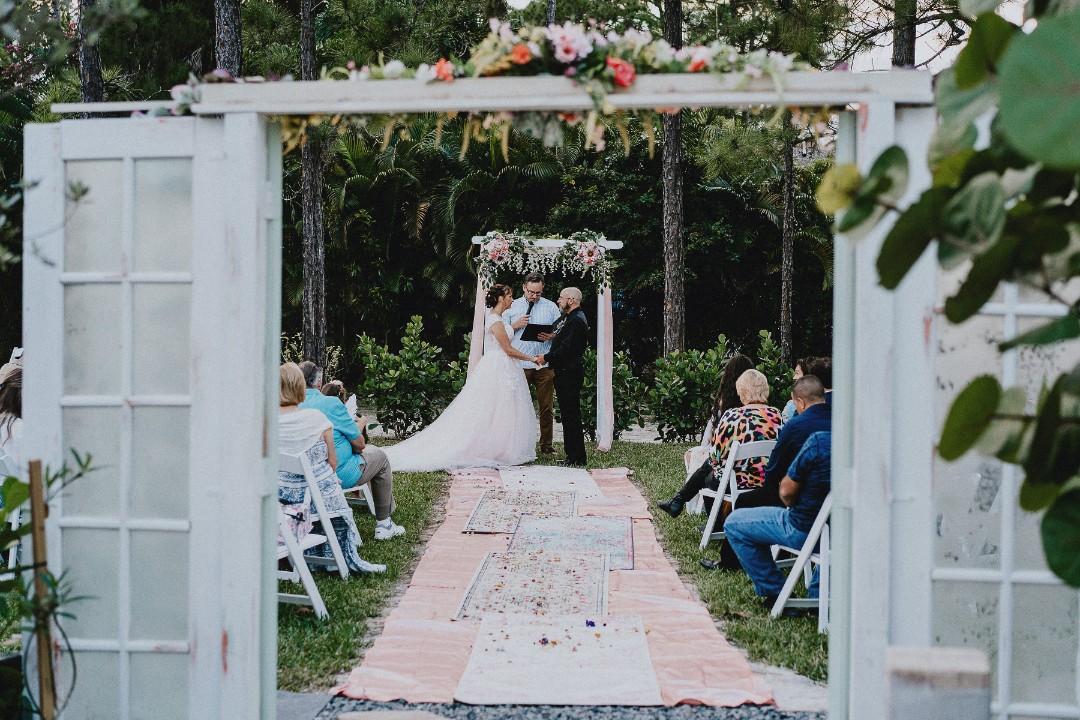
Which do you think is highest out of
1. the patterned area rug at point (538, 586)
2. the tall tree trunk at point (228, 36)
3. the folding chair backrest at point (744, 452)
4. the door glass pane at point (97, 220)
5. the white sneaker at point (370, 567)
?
the tall tree trunk at point (228, 36)

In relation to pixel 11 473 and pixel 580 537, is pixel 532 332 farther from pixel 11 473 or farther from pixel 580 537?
pixel 11 473

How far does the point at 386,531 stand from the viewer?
6.86 metres

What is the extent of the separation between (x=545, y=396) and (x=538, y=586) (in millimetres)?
5598

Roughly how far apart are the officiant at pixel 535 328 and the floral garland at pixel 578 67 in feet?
25.3

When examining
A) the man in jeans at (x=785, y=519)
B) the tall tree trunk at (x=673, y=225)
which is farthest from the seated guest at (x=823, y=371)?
the tall tree trunk at (x=673, y=225)

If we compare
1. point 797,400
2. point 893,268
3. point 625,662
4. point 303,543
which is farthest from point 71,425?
point 797,400

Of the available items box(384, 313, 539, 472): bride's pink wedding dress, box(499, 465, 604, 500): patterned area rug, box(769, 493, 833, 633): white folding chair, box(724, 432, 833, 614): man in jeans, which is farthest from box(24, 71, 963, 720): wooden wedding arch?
box(384, 313, 539, 472): bride's pink wedding dress

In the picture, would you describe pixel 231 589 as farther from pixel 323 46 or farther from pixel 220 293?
pixel 323 46

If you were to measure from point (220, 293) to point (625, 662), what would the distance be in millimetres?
2374

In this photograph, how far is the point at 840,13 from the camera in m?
11.0

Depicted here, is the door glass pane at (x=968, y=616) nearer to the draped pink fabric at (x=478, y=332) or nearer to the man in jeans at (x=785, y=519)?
the man in jeans at (x=785, y=519)

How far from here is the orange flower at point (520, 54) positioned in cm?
304

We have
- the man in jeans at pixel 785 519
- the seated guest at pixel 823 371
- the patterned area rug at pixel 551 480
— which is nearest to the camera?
the man in jeans at pixel 785 519

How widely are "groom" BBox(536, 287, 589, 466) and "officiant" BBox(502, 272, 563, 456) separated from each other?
2.25 ft
